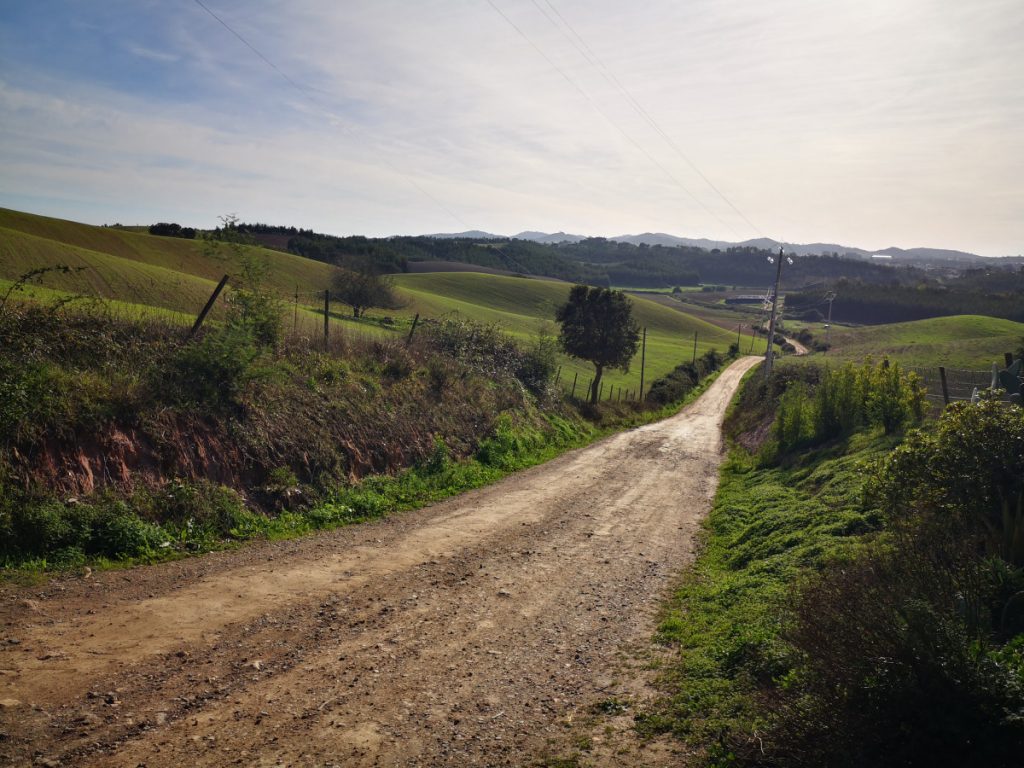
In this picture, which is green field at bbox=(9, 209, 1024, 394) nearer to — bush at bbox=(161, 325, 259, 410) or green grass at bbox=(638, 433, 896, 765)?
bush at bbox=(161, 325, 259, 410)

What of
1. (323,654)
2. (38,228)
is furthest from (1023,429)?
(38,228)

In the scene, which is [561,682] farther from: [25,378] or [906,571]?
[25,378]

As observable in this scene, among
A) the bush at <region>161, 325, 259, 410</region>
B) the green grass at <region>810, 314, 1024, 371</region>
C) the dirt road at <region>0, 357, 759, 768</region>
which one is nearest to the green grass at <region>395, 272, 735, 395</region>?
the green grass at <region>810, 314, 1024, 371</region>

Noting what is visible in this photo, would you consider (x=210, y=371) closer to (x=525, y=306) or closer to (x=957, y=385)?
(x=957, y=385)

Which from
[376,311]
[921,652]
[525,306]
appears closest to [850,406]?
[921,652]

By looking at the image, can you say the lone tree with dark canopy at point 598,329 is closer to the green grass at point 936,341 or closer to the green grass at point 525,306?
the green grass at point 936,341

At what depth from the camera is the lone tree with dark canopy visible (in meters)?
45.3

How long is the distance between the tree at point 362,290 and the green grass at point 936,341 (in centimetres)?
4330

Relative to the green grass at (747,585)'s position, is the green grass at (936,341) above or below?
above

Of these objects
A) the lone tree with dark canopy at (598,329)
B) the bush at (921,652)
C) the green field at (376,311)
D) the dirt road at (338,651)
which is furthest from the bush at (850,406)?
the lone tree with dark canopy at (598,329)

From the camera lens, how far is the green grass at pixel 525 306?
78438 mm

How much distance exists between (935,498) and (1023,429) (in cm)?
130

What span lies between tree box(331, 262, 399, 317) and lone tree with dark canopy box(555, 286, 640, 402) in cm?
2167

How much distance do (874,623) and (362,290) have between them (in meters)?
58.9
